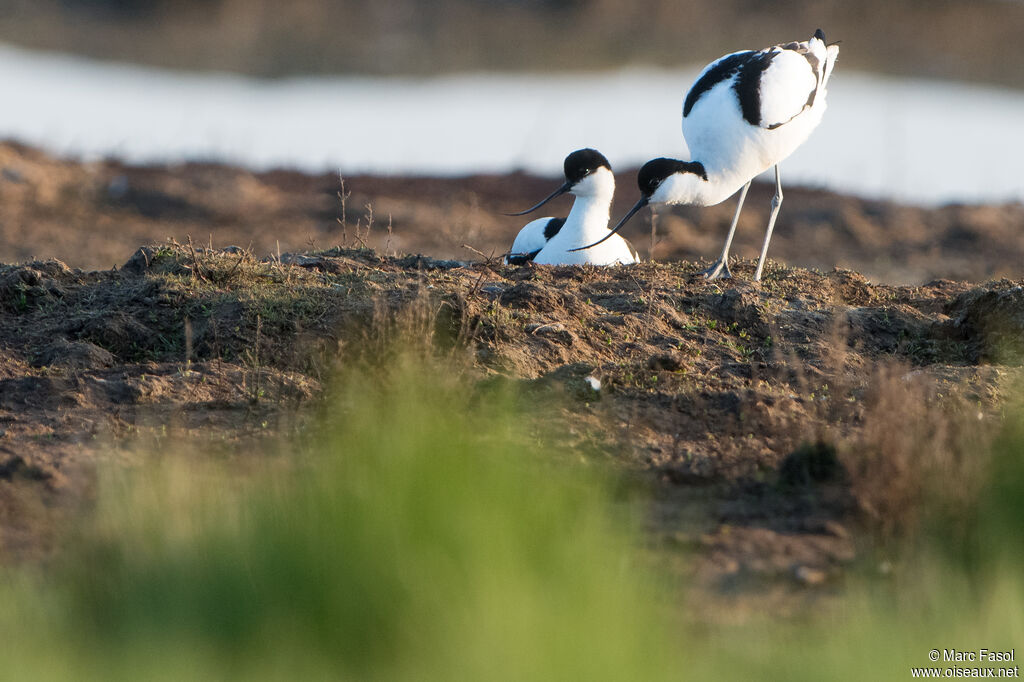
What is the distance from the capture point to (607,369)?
16.8 ft

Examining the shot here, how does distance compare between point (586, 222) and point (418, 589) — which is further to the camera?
point (586, 222)

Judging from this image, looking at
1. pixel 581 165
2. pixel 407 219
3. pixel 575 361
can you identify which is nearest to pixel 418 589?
pixel 575 361

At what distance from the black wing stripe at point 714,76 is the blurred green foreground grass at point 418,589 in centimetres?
428

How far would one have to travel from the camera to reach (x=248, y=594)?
10.4 feet

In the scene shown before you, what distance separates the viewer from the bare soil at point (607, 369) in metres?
3.79

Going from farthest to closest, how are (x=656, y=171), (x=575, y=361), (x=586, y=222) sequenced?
1. (x=586, y=222)
2. (x=656, y=171)
3. (x=575, y=361)

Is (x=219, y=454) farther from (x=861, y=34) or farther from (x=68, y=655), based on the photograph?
(x=861, y=34)

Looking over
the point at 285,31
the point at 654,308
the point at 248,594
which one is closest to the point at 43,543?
the point at 248,594

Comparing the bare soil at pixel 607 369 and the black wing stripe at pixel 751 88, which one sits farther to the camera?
the black wing stripe at pixel 751 88

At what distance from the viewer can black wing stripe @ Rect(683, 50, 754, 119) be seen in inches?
291

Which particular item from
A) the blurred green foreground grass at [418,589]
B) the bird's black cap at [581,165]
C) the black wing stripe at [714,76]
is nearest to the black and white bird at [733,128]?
the black wing stripe at [714,76]

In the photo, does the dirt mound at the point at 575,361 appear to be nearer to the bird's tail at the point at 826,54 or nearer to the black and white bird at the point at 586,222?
the black and white bird at the point at 586,222

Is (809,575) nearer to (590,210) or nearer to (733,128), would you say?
(733,128)

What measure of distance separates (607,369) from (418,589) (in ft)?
7.40
